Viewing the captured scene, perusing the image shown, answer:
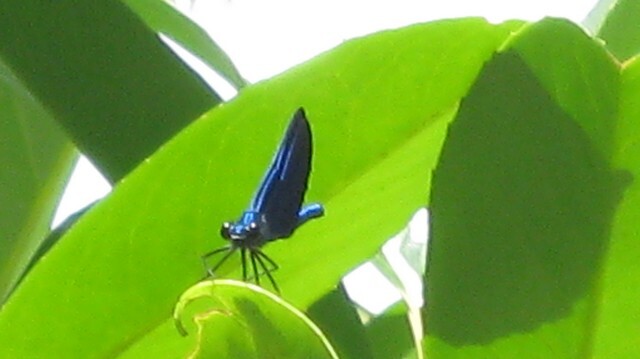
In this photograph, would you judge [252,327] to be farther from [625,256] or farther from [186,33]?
[186,33]

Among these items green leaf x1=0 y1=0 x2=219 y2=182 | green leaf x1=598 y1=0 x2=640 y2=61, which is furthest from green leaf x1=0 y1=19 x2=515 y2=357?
green leaf x1=598 y1=0 x2=640 y2=61

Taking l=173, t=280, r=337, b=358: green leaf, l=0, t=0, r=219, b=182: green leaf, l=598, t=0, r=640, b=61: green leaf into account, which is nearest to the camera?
l=173, t=280, r=337, b=358: green leaf

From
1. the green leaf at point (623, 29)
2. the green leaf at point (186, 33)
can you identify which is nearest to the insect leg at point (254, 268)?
the green leaf at point (186, 33)

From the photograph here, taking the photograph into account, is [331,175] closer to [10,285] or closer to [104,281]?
[104,281]

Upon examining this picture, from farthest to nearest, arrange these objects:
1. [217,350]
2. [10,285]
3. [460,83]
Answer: [10,285] < [460,83] < [217,350]

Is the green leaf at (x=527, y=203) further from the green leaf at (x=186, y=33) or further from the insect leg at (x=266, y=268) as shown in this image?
the green leaf at (x=186, y=33)

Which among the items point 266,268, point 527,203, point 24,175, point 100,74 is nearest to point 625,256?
point 527,203

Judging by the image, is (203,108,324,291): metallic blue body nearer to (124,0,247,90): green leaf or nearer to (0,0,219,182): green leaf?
(0,0,219,182): green leaf

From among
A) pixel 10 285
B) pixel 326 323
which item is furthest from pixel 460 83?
pixel 10 285
